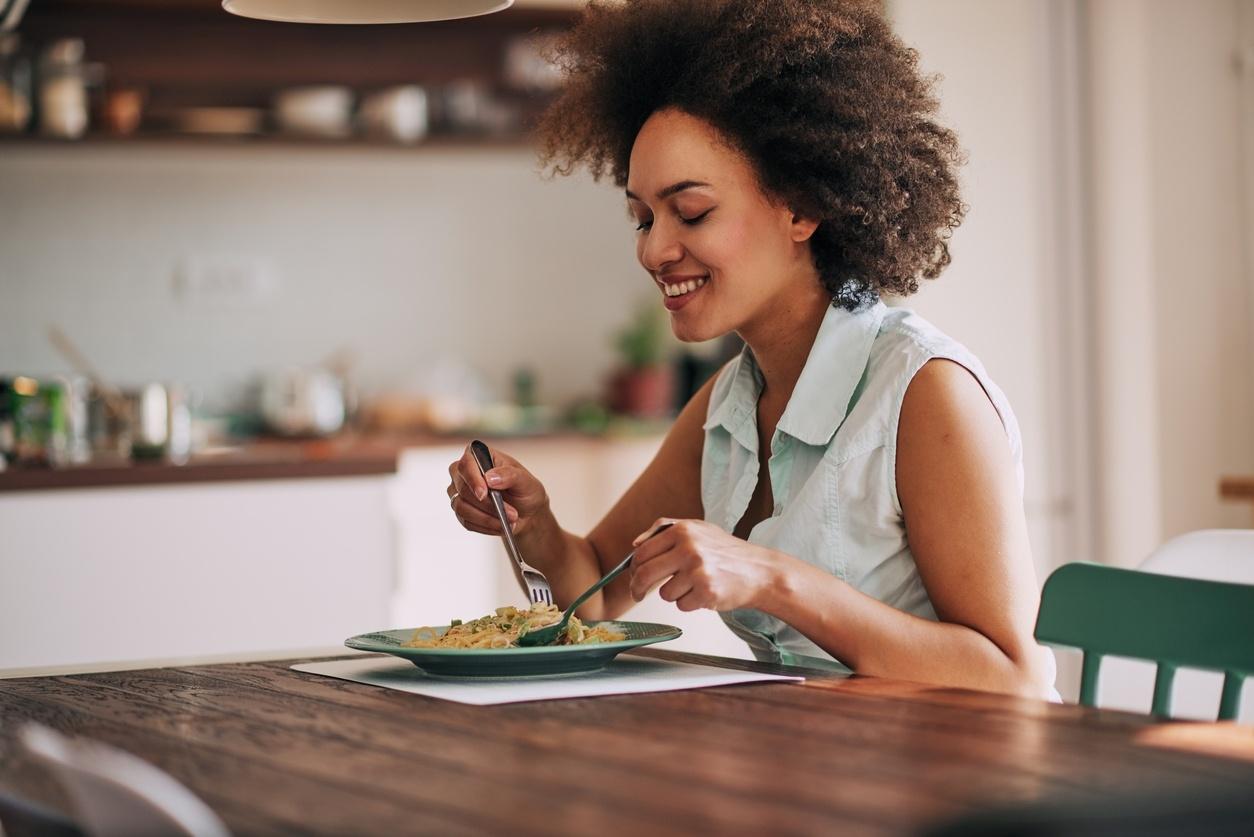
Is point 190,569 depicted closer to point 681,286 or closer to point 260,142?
point 681,286

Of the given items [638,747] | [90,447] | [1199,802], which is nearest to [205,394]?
[90,447]

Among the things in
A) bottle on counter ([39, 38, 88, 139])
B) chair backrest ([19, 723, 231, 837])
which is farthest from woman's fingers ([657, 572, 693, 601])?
bottle on counter ([39, 38, 88, 139])

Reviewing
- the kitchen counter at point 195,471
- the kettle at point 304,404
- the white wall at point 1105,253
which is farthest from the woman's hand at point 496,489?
the kettle at point 304,404

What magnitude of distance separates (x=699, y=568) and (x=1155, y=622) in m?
0.40

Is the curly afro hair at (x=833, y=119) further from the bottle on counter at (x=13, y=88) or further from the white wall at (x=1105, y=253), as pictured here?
the bottle on counter at (x=13, y=88)

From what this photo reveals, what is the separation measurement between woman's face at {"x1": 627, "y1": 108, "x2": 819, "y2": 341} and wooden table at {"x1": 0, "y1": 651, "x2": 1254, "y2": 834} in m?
0.56

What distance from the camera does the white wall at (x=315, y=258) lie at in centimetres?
507

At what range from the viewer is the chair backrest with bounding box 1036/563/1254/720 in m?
1.25

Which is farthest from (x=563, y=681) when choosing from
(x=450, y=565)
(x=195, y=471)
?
(x=450, y=565)

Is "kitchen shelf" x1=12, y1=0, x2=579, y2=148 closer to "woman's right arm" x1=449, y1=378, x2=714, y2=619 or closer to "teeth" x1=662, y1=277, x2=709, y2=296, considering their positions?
"woman's right arm" x1=449, y1=378, x2=714, y2=619

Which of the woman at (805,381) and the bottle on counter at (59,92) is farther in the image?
the bottle on counter at (59,92)

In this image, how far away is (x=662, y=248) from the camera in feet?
5.89

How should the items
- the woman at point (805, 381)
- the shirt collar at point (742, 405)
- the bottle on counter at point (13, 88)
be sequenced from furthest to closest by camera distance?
the bottle on counter at point (13, 88) < the shirt collar at point (742, 405) < the woman at point (805, 381)

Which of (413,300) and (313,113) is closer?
(313,113)
